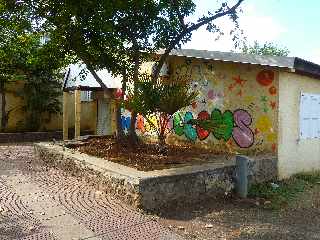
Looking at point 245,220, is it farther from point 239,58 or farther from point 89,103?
point 89,103

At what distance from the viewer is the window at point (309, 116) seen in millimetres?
10156

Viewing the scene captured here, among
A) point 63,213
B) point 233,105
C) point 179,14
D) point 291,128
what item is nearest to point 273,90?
point 291,128

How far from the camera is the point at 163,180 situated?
7023 mm

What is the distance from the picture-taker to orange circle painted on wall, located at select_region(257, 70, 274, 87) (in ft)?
31.4

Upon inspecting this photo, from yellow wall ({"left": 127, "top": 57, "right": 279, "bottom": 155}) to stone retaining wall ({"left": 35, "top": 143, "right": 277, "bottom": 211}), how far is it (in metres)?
0.97

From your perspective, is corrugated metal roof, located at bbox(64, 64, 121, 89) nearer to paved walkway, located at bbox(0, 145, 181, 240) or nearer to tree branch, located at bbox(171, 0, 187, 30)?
tree branch, located at bbox(171, 0, 187, 30)

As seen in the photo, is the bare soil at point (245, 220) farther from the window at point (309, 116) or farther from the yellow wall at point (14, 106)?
the yellow wall at point (14, 106)

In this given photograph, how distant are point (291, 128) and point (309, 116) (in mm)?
947

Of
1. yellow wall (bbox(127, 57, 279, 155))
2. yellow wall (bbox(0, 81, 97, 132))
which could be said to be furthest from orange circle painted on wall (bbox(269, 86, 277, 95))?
yellow wall (bbox(0, 81, 97, 132))

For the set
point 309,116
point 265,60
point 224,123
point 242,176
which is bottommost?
point 242,176

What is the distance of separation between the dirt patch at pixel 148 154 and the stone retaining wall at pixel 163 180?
48 cm

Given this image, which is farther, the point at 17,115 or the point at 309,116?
the point at 17,115

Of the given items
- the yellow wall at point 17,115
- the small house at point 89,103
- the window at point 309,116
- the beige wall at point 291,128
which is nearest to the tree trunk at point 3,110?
the yellow wall at point 17,115

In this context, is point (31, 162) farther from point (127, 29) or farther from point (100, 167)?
point (127, 29)
